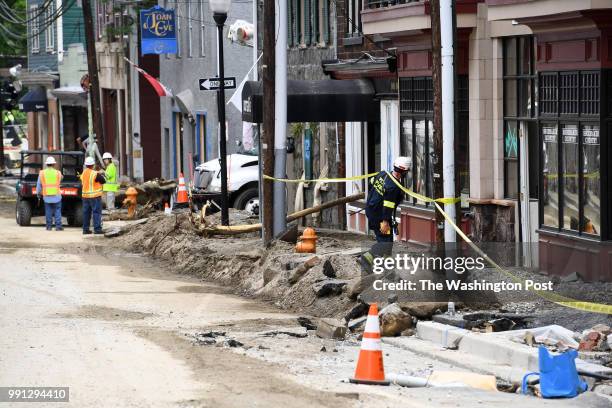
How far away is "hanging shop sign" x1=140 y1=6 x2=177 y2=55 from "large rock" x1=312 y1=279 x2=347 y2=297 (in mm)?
23955

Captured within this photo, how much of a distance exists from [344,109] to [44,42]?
38.9 meters

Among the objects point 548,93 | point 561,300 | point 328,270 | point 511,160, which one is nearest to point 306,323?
point 561,300

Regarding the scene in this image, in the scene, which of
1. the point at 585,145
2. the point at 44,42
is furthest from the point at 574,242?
the point at 44,42

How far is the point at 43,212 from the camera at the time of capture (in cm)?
3300

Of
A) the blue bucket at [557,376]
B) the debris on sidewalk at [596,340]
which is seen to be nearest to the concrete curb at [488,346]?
the debris on sidewalk at [596,340]

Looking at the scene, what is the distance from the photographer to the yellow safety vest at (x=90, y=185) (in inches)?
1186

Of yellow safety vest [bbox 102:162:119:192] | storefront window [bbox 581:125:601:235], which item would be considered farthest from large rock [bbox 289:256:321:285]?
yellow safety vest [bbox 102:162:119:192]

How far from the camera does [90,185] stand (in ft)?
99.5

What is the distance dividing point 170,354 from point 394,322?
269 centimetres

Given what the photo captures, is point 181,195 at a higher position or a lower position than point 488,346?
higher

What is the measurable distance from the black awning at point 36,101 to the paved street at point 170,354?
41752 millimetres

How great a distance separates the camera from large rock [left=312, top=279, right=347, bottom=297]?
680 inches

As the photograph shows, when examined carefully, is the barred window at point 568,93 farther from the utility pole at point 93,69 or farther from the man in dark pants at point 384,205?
the utility pole at point 93,69

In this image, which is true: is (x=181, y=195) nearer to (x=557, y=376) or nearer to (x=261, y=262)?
(x=261, y=262)
